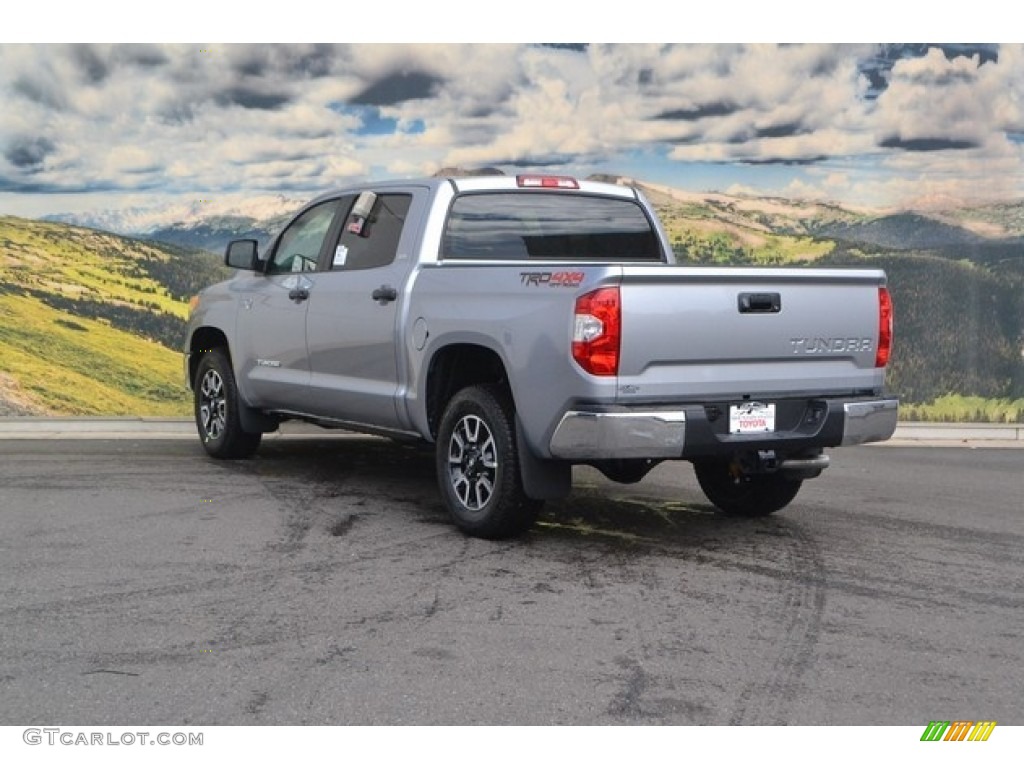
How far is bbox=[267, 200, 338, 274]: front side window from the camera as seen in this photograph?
29.2ft

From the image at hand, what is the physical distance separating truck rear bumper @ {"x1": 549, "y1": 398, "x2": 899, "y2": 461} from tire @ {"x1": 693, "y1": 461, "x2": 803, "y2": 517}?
738mm

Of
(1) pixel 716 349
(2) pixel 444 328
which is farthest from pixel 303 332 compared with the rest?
(1) pixel 716 349

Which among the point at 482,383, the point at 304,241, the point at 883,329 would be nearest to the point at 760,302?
the point at 883,329

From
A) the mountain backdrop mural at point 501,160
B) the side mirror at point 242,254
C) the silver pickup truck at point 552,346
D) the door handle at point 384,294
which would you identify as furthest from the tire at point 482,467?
the mountain backdrop mural at point 501,160

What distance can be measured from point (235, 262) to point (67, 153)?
14.0ft

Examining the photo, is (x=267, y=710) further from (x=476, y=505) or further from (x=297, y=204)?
(x=297, y=204)

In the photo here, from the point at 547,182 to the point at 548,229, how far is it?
334 millimetres

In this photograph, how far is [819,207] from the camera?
1334cm

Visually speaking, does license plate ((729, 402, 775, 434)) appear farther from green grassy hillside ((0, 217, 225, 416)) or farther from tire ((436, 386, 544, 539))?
green grassy hillside ((0, 217, 225, 416))

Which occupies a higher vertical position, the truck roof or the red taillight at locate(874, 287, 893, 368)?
the truck roof

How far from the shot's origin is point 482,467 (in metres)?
7.06

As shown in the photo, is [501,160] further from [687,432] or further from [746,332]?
[687,432]
